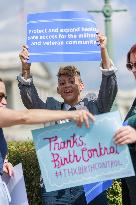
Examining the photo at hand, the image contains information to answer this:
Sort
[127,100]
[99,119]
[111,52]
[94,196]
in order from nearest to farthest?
1. [99,119]
2. [94,196]
3. [111,52]
4. [127,100]

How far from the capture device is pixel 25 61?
4398 mm

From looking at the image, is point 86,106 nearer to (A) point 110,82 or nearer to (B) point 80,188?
(A) point 110,82

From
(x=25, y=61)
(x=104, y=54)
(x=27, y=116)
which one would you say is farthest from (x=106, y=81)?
(x=27, y=116)

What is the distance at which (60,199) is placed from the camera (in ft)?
13.9

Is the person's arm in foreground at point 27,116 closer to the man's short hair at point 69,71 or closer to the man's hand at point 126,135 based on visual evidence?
the man's hand at point 126,135

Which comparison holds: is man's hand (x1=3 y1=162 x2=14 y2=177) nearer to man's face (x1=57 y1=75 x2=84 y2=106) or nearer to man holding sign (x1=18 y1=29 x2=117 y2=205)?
man holding sign (x1=18 y1=29 x2=117 y2=205)

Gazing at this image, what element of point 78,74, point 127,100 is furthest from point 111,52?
point 127,100

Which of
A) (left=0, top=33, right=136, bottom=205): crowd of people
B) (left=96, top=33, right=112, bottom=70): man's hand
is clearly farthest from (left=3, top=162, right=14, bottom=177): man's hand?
(left=96, top=33, right=112, bottom=70): man's hand

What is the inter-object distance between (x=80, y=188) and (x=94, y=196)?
0.47ft

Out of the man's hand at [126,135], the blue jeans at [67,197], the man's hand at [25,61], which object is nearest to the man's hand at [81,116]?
the man's hand at [126,135]

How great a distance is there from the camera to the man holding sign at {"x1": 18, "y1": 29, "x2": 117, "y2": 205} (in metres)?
4.25

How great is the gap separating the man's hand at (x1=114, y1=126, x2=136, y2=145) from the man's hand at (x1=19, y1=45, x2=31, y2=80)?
1.10 metres

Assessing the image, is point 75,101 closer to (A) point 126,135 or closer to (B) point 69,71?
(B) point 69,71

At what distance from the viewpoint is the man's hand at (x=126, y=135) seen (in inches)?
140
